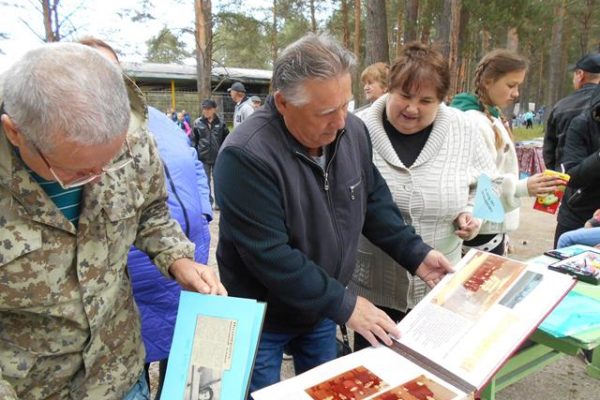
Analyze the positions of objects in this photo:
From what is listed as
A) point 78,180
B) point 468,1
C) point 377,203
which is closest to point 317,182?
point 377,203

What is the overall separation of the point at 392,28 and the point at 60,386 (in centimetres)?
2107

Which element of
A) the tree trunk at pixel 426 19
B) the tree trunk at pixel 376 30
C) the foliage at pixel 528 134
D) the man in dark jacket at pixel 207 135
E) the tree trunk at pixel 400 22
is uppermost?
the tree trunk at pixel 400 22

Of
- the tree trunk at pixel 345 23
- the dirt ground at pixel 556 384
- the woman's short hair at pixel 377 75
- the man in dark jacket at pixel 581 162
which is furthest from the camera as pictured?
the tree trunk at pixel 345 23

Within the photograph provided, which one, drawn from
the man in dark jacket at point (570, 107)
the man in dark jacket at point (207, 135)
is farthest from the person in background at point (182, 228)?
the man in dark jacket at point (207, 135)

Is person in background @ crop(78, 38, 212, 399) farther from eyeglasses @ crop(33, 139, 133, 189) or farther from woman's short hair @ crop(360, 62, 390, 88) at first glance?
woman's short hair @ crop(360, 62, 390, 88)

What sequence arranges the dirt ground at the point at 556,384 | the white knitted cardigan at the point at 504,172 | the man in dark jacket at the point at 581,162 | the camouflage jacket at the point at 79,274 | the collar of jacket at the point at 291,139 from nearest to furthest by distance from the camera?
the camouflage jacket at the point at 79,274 < the collar of jacket at the point at 291,139 < the white knitted cardigan at the point at 504,172 < the dirt ground at the point at 556,384 < the man in dark jacket at the point at 581,162

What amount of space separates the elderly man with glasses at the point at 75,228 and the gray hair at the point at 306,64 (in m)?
0.36

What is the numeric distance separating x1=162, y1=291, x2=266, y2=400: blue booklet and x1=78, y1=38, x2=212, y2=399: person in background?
492 mm

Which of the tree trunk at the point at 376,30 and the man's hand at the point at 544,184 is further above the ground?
the tree trunk at the point at 376,30

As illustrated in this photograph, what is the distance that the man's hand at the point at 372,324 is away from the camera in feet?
3.93

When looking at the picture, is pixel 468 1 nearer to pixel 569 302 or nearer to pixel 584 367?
pixel 584 367

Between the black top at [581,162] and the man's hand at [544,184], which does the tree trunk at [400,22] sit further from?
the man's hand at [544,184]

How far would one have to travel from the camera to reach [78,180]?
3.05ft

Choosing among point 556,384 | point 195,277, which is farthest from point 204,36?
point 195,277
